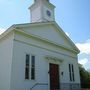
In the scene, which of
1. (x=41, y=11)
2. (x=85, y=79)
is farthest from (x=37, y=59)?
(x=85, y=79)

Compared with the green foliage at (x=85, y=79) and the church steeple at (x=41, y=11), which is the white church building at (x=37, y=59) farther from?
the green foliage at (x=85, y=79)

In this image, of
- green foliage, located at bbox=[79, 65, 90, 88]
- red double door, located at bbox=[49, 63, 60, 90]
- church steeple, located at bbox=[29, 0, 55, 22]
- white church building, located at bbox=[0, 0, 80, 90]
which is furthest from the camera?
green foliage, located at bbox=[79, 65, 90, 88]

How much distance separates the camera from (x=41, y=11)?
1817 centimetres

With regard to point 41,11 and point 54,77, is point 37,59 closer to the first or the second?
point 54,77

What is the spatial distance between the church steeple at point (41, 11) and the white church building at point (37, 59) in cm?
338

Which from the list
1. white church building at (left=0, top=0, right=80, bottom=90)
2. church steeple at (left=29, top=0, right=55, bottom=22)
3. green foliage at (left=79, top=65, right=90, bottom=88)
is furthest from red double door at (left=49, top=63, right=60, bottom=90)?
green foliage at (left=79, top=65, right=90, bottom=88)

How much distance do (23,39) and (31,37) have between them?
2.91 ft

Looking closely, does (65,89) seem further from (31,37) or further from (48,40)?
(31,37)

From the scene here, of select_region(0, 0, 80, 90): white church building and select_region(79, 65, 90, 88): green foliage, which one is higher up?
select_region(0, 0, 80, 90): white church building

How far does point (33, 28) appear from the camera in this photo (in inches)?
498

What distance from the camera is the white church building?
10.6m

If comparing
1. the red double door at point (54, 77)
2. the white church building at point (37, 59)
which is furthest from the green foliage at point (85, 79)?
the red double door at point (54, 77)

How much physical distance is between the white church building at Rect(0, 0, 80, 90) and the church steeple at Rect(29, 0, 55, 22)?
3381mm

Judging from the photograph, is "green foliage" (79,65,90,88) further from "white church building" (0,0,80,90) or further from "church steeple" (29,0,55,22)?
"church steeple" (29,0,55,22)
